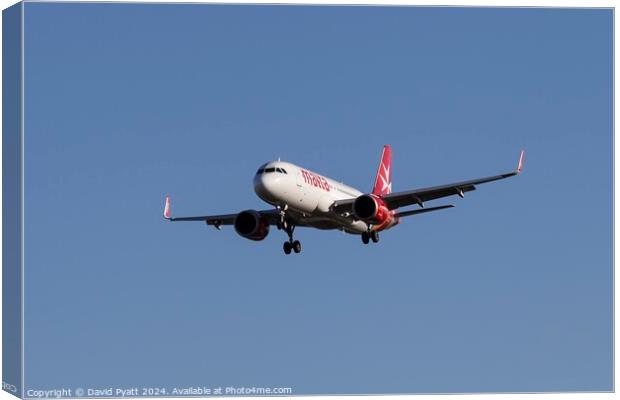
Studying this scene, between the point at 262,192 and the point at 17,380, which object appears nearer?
the point at 17,380

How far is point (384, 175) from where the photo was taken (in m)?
63.6

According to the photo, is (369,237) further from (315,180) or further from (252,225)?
(252,225)

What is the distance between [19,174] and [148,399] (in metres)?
6.77

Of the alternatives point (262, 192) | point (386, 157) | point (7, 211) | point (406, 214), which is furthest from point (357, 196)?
point (7, 211)

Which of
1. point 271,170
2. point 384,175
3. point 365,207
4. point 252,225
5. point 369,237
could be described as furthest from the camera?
point 384,175

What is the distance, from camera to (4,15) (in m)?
36.7

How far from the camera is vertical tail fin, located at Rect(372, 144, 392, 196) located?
62000 millimetres

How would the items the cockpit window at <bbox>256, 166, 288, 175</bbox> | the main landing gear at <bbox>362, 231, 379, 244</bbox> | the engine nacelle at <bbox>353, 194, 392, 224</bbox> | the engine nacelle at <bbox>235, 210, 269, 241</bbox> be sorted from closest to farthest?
the cockpit window at <bbox>256, 166, 288, 175</bbox>
the engine nacelle at <bbox>353, 194, 392, 224</bbox>
the engine nacelle at <bbox>235, 210, 269, 241</bbox>
the main landing gear at <bbox>362, 231, 379, 244</bbox>

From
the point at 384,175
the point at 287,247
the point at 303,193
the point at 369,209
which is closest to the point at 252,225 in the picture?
the point at 287,247

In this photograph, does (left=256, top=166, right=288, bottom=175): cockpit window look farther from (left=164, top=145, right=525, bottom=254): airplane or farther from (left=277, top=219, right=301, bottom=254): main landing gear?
(left=277, top=219, right=301, bottom=254): main landing gear

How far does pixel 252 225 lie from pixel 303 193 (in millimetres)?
4081

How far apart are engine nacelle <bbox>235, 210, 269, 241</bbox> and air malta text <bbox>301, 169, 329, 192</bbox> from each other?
10.5ft

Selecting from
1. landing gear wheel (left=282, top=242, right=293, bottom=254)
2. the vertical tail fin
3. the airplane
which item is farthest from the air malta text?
the vertical tail fin

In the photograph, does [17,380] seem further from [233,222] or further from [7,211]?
[233,222]
